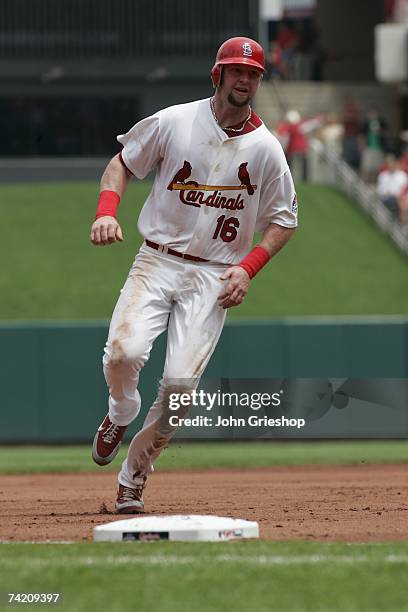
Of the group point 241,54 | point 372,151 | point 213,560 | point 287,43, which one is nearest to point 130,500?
→ point 213,560

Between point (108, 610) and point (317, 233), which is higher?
point (317, 233)

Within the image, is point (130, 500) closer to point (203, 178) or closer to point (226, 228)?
point (226, 228)

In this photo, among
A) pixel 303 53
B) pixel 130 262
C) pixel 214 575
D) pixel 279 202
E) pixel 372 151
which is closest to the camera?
pixel 214 575

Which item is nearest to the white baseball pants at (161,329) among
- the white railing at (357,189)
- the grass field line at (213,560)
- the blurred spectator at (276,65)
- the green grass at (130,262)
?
the grass field line at (213,560)

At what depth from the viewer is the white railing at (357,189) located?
81.8ft

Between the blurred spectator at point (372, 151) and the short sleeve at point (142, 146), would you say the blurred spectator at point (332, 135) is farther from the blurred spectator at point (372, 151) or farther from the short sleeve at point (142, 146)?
the short sleeve at point (142, 146)

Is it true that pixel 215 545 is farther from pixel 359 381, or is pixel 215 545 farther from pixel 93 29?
pixel 93 29

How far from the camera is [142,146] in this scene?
746 centimetres

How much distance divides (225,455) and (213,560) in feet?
32.3

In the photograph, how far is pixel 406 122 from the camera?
31.6 metres

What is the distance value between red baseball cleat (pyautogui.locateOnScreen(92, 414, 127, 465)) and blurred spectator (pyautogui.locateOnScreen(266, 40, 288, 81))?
23398mm

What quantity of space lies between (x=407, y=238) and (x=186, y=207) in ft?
57.3

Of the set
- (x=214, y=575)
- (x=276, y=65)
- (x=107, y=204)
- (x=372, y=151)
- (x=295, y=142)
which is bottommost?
(x=214, y=575)

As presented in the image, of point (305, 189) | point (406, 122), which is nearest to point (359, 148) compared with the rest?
point (305, 189)
